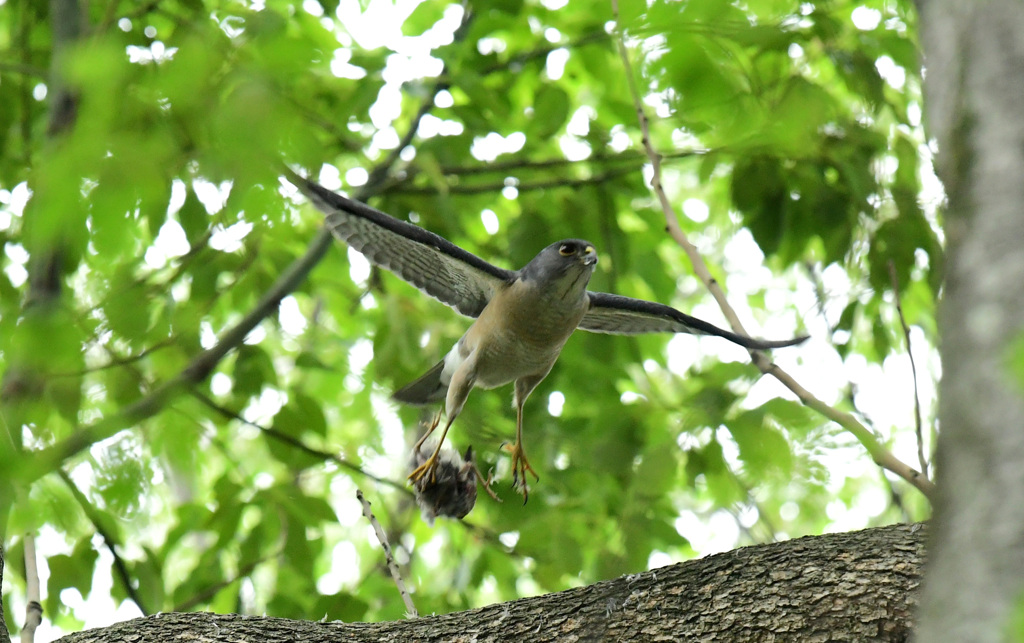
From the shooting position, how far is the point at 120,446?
213 centimetres

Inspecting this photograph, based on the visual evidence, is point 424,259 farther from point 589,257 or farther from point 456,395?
point 589,257

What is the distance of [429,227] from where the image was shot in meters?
5.40

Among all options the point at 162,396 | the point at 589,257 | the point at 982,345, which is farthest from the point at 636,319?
the point at 982,345

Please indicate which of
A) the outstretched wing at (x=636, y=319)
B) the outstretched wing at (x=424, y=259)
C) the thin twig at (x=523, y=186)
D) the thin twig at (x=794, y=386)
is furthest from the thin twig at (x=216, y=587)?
the thin twig at (x=794, y=386)

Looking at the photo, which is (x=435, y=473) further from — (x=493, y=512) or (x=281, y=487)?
(x=493, y=512)

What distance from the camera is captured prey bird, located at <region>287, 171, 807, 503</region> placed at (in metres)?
3.90

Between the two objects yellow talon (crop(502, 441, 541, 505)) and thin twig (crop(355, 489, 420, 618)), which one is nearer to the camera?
thin twig (crop(355, 489, 420, 618))

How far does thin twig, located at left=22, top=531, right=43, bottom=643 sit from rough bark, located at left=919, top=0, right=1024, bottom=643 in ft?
10.3

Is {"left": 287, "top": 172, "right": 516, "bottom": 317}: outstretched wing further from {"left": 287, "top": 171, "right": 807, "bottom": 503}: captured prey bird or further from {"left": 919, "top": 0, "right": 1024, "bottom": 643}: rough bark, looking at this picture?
{"left": 919, "top": 0, "right": 1024, "bottom": 643}: rough bark

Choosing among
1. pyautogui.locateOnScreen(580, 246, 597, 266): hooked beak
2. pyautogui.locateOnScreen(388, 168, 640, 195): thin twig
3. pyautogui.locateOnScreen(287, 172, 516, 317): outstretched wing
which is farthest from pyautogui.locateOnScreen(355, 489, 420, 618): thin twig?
pyautogui.locateOnScreen(388, 168, 640, 195): thin twig

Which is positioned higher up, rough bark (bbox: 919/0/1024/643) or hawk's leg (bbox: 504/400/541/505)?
hawk's leg (bbox: 504/400/541/505)

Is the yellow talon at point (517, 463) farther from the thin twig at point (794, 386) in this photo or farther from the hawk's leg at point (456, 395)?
the thin twig at point (794, 386)

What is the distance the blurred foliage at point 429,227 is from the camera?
171 cm

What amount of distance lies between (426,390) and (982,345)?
412 cm
